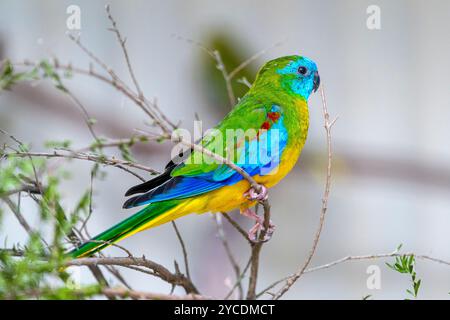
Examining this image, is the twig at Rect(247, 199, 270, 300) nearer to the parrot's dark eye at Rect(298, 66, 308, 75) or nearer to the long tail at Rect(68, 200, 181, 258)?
the long tail at Rect(68, 200, 181, 258)

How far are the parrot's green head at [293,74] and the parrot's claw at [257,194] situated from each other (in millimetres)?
286

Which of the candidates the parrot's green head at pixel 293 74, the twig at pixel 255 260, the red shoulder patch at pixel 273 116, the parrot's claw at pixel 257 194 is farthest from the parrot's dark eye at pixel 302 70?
the twig at pixel 255 260

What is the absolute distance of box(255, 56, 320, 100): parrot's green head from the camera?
150cm

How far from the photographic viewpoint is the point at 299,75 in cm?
150

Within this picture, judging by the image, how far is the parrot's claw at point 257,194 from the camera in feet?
3.91

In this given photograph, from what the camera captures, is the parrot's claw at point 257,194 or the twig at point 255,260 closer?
the twig at point 255,260

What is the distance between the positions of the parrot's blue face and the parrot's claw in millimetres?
291

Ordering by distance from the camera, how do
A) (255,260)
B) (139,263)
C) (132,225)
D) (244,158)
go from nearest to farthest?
(139,263) → (255,260) → (132,225) → (244,158)

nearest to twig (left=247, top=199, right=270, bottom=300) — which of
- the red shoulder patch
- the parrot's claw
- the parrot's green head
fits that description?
the parrot's claw

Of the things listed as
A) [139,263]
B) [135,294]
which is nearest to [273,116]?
[139,263]

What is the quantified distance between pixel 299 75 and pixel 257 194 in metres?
0.37

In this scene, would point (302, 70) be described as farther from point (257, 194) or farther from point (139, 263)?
point (139, 263)

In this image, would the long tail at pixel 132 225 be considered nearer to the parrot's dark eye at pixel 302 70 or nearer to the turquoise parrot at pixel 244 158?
the turquoise parrot at pixel 244 158

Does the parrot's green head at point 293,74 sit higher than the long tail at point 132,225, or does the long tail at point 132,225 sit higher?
the parrot's green head at point 293,74
